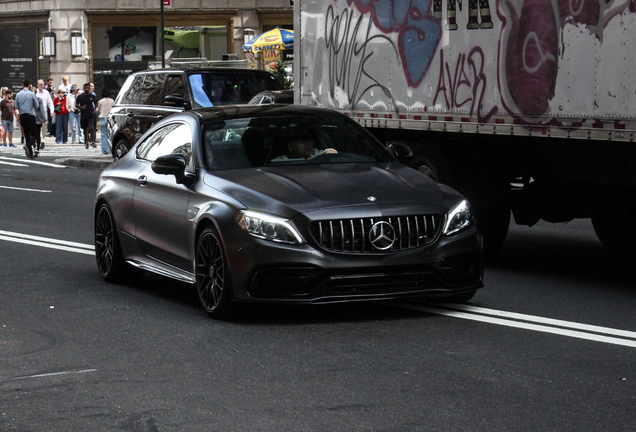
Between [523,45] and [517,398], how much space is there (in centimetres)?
445

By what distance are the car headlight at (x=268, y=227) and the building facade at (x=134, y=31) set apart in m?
35.7

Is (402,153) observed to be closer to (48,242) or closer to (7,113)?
(48,242)

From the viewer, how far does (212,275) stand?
7949 millimetres

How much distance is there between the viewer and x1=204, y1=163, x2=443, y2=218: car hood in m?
7.68

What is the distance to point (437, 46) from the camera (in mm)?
10789

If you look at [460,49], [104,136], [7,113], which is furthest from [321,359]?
[7,113]

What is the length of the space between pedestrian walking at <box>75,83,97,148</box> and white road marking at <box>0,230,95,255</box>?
20.0 m

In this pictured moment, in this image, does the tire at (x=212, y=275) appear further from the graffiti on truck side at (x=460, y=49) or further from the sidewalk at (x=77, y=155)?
the sidewalk at (x=77, y=155)

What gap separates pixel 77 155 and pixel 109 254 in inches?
812

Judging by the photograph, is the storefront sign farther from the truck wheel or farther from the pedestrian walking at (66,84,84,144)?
the truck wheel

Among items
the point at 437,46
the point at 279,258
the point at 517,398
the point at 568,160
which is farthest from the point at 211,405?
the point at 437,46

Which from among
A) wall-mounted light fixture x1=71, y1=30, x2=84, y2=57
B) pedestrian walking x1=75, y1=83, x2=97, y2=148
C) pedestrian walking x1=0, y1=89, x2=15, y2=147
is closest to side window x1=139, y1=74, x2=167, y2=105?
pedestrian walking x1=75, y1=83, x2=97, y2=148

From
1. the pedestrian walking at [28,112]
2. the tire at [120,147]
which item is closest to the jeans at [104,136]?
the pedestrian walking at [28,112]

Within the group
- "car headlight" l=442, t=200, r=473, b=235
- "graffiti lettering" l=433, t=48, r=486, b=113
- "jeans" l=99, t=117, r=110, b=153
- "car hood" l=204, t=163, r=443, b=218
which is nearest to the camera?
"car hood" l=204, t=163, r=443, b=218
